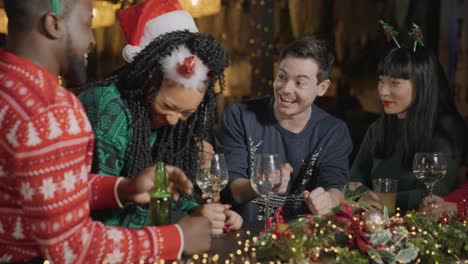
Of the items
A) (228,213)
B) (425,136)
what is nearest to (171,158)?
(228,213)

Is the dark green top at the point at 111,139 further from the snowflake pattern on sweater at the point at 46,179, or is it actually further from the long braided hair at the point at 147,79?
the snowflake pattern on sweater at the point at 46,179

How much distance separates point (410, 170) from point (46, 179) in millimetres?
2060

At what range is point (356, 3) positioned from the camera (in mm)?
5340

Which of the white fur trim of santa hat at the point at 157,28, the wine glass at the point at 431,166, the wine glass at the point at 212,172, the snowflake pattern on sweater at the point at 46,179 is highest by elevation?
the white fur trim of santa hat at the point at 157,28

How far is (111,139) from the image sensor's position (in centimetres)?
198

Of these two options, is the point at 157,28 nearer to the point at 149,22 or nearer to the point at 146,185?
the point at 149,22

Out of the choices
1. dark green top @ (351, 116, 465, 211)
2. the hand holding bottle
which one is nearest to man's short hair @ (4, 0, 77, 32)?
the hand holding bottle

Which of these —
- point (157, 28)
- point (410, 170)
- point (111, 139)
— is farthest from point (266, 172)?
point (410, 170)

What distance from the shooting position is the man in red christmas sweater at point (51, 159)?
1.28 metres

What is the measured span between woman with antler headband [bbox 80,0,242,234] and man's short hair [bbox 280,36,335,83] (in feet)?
2.19

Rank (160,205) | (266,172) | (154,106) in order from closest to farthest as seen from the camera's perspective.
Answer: (160,205)
(266,172)
(154,106)

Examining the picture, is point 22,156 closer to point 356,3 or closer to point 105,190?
point 105,190

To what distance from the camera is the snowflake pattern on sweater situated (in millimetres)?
1273

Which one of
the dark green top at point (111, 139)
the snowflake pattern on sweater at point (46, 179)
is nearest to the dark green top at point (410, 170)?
the dark green top at point (111, 139)
